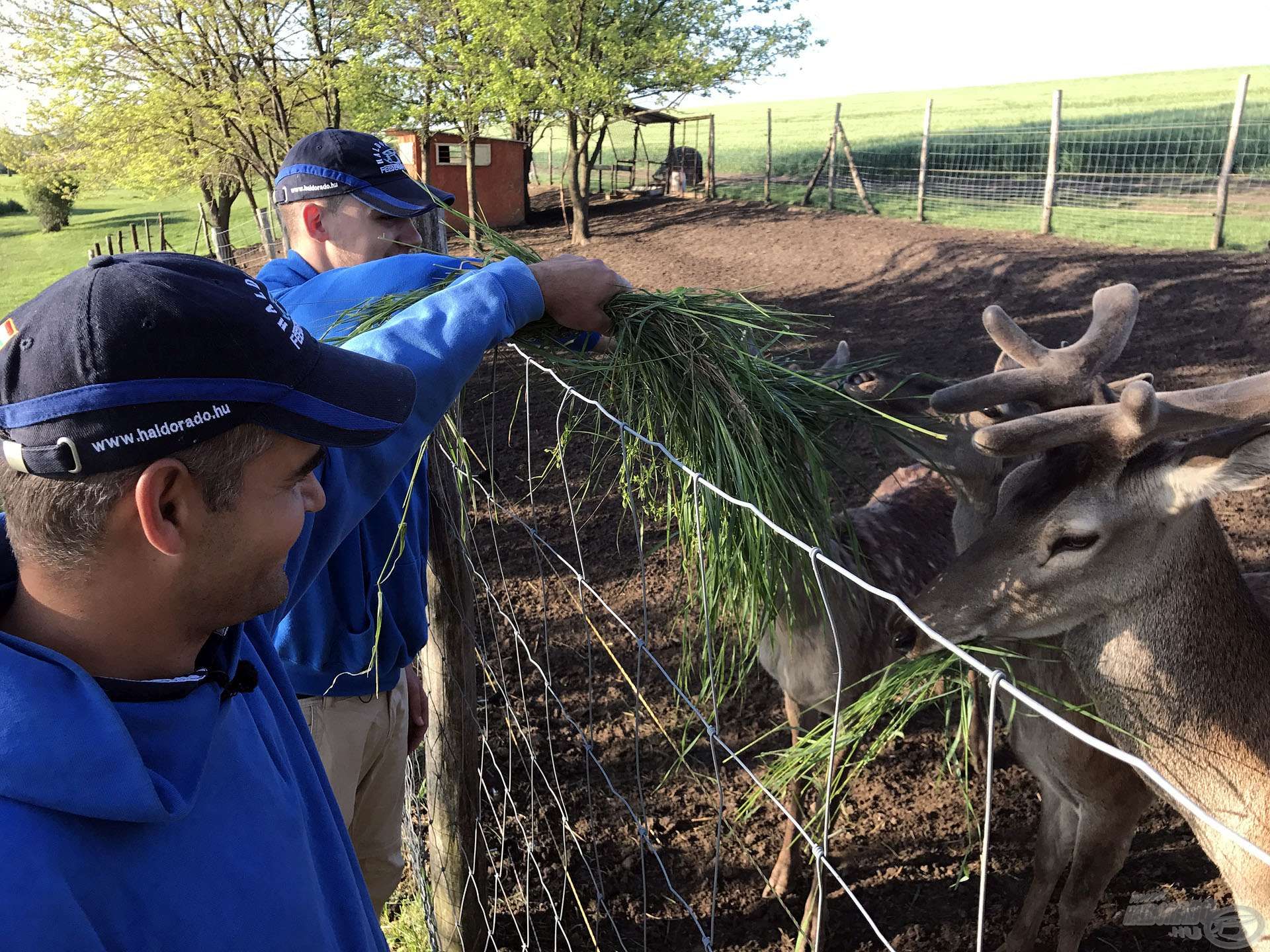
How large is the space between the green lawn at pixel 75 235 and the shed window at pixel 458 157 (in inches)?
261

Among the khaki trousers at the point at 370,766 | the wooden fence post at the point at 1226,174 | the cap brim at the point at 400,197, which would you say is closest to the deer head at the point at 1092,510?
the khaki trousers at the point at 370,766

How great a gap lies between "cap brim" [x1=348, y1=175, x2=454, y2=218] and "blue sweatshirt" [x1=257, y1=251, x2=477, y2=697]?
351mm

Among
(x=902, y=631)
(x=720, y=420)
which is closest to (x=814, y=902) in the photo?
(x=902, y=631)

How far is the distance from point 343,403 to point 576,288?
3.35ft

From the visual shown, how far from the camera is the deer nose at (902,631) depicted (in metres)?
2.37

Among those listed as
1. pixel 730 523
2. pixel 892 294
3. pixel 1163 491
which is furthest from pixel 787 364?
pixel 892 294

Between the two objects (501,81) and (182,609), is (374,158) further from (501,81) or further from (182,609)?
(501,81)

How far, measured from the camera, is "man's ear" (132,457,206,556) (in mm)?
1085

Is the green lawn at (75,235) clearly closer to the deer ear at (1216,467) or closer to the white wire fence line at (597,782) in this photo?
the white wire fence line at (597,782)

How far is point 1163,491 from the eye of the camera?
240cm

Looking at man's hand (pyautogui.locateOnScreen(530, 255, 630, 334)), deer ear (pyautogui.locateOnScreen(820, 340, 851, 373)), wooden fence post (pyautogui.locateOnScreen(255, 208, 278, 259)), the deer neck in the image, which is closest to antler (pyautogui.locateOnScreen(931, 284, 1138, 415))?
deer ear (pyautogui.locateOnScreen(820, 340, 851, 373))

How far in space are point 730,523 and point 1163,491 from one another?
119cm

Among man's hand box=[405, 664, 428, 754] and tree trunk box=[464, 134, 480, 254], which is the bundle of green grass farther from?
man's hand box=[405, 664, 428, 754]

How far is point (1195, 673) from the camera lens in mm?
2475
